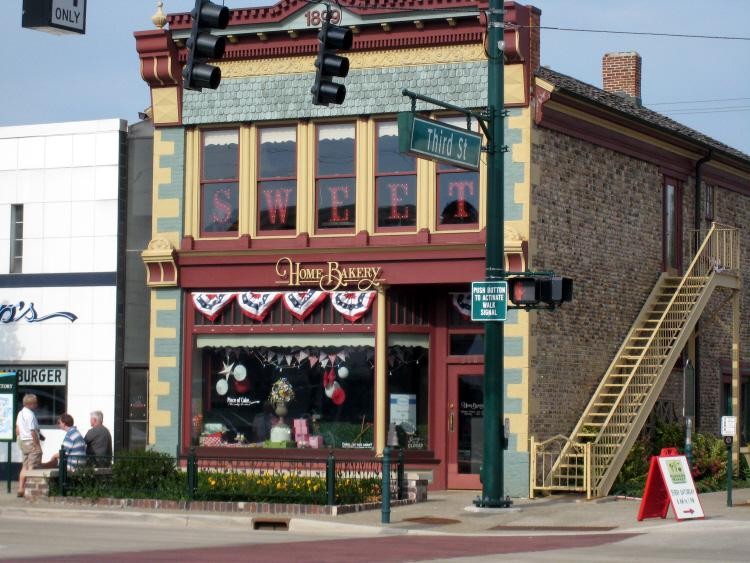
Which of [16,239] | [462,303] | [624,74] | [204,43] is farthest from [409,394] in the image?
[624,74]

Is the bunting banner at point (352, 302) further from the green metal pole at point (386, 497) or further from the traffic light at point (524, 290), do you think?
the green metal pole at point (386, 497)

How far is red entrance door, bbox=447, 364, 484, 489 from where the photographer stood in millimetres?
26750

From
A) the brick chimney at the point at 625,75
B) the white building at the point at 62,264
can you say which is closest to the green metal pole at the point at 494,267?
the white building at the point at 62,264

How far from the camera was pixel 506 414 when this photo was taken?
25.6 meters

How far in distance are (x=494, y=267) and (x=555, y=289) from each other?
3.49ft

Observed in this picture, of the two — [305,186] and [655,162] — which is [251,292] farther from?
[655,162]

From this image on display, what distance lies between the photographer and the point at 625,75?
37.1 meters

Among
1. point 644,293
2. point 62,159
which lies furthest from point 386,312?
point 62,159

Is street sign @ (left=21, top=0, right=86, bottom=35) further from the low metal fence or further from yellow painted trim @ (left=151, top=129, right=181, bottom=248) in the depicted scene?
yellow painted trim @ (left=151, top=129, right=181, bottom=248)

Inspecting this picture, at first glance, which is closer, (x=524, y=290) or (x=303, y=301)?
(x=524, y=290)

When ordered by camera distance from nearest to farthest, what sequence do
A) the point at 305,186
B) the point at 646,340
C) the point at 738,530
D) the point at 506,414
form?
the point at 738,530
the point at 506,414
the point at 305,186
the point at 646,340

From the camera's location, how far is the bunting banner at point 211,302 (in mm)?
27969

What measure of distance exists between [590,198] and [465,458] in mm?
5551

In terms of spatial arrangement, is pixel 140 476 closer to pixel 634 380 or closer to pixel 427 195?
pixel 427 195
